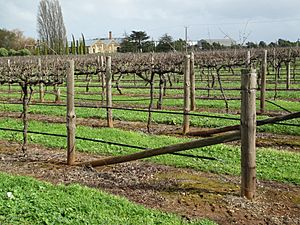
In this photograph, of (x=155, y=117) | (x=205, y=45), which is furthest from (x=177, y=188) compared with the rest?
(x=205, y=45)

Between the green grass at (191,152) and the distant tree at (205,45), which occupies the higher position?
the distant tree at (205,45)

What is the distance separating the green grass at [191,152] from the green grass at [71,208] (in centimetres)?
157

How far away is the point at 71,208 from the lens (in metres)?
4.57

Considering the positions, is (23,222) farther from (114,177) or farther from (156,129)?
(156,129)

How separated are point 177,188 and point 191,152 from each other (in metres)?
2.12

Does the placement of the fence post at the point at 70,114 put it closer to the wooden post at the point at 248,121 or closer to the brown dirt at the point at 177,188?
the brown dirt at the point at 177,188

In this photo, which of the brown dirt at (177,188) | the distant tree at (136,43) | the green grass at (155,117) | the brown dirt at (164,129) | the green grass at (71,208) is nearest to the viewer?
the green grass at (71,208)

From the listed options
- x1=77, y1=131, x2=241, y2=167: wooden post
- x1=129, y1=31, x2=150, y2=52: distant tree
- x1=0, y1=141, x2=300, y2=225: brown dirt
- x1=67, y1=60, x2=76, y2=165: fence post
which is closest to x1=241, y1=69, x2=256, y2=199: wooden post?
x1=77, y1=131, x2=241, y2=167: wooden post

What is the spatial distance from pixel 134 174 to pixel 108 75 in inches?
179

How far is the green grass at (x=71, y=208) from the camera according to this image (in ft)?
14.0

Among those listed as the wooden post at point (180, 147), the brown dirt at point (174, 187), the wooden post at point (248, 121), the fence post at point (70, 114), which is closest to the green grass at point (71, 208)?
the brown dirt at point (174, 187)

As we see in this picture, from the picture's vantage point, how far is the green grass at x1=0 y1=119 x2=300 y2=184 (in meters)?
6.57

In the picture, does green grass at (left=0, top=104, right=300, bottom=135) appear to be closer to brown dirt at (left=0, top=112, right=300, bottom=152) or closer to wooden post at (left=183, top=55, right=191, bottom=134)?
brown dirt at (left=0, top=112, right=300, bottom=152)

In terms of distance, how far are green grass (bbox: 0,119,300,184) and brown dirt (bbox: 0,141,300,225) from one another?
0.90ft
